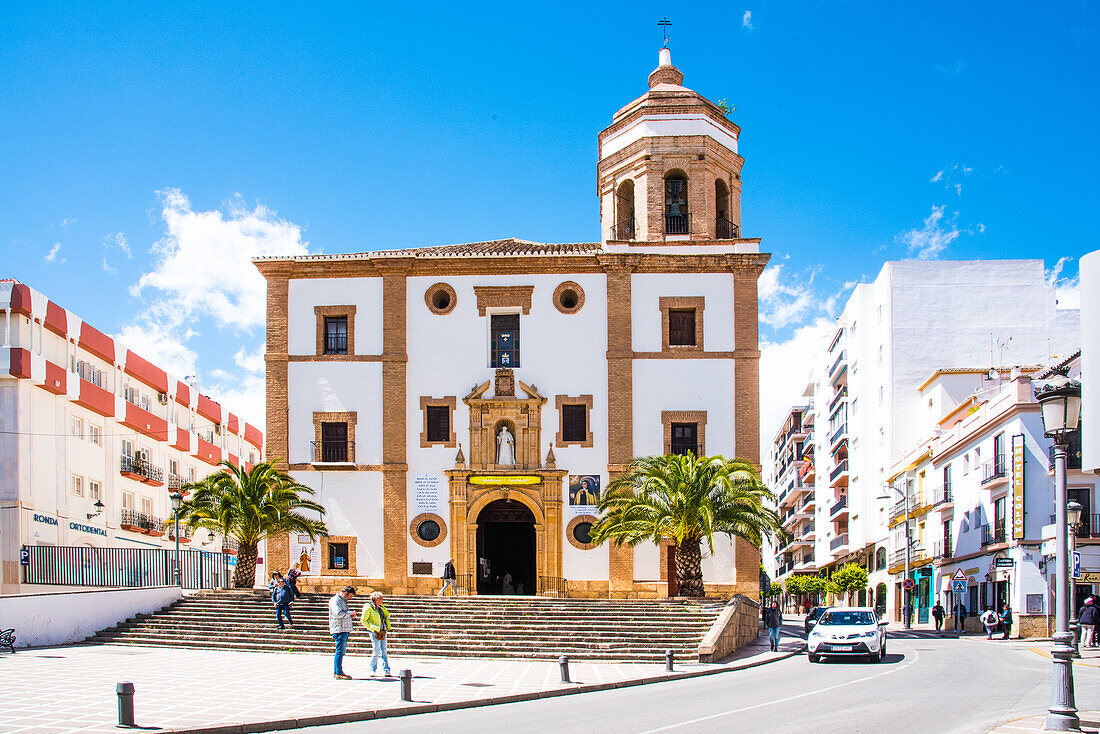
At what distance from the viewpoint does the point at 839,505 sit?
72625 millimetres

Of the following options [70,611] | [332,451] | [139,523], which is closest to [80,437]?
[139,523]

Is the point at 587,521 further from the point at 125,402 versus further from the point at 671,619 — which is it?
the point at 125,402

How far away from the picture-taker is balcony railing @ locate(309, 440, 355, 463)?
122ft

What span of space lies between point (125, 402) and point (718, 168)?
26623 mm

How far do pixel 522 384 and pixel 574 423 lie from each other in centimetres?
209

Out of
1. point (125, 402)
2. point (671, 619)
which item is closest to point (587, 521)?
point (671, 619)

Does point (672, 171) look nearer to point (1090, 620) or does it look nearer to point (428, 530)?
point (428, 530)

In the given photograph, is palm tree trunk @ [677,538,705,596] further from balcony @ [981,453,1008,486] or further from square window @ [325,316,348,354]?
balcony @ [981,453,1008,486]

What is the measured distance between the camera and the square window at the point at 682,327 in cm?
3731

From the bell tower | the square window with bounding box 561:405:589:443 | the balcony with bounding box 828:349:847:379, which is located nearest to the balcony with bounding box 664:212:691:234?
the bell tower

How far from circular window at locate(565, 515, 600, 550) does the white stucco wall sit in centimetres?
1219

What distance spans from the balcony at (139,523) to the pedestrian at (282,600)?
2257cm

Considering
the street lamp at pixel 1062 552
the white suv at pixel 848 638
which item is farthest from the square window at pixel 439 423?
the street lamp at pixel 1062 552

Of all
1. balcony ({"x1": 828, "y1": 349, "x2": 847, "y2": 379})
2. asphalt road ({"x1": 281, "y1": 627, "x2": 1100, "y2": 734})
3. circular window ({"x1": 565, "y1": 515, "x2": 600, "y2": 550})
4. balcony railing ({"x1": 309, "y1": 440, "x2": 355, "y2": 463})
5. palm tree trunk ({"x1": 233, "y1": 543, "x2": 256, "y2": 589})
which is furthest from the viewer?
balcony ({"x1": 828, "y1": 349, "x2": 847, "y2": 379})
